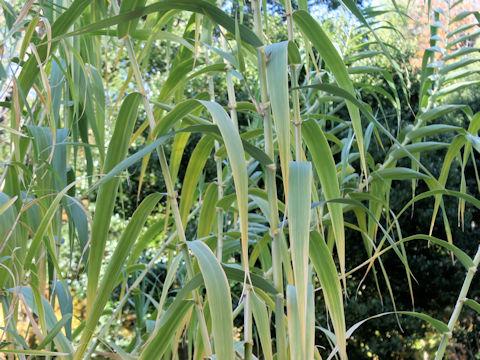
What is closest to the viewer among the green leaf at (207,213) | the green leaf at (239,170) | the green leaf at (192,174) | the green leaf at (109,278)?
the green leaf at (239,170)

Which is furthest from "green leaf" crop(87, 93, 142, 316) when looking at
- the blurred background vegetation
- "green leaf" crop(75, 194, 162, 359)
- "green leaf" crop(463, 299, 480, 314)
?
the blurred background vegetation

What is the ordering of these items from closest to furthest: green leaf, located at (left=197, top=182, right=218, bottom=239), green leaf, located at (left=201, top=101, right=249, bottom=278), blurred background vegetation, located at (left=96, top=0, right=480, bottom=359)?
green leaf, located at (left=201, top=101, right=249, bottom=278) → green leaf, located at (left=197, top=182, right=218, bottom=239) → blurred background vegetation, located at (left=96, top=0, right=480, bottom=359)

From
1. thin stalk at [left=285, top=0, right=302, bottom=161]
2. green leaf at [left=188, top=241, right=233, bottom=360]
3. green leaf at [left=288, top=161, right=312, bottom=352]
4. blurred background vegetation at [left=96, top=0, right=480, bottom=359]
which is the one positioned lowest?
blurred background vegetation at [left=96, top=0, right=480, bottom=359]

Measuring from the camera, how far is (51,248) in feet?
2.22

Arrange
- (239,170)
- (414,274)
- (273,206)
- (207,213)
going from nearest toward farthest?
1. (239,170)
2. (273,206)
3. (207,213)
4. (414,274)

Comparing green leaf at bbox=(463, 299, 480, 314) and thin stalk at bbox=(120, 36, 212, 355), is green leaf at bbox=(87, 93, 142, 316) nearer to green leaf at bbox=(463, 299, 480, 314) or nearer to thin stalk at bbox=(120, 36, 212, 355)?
thin stalk at bbox=(120, 36, 212, 355)

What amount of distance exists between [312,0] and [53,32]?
4.21 metres

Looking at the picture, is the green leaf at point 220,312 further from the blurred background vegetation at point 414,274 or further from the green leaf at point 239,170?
the blurred background vegetation at point 414,274

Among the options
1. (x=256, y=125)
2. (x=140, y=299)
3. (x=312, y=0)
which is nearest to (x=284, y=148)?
(x=256, y=125)

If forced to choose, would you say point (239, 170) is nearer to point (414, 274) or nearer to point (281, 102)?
point (281, 102)

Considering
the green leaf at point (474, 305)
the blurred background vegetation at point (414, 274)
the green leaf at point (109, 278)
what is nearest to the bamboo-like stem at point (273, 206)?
the green leaf at point (109, 278)

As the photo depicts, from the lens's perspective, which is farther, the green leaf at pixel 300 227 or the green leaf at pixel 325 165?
the green leaf at pixel 325 165

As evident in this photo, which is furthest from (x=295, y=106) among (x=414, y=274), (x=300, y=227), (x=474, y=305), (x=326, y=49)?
(x=414, y=274)

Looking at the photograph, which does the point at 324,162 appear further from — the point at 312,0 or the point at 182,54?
the point at 312,0
